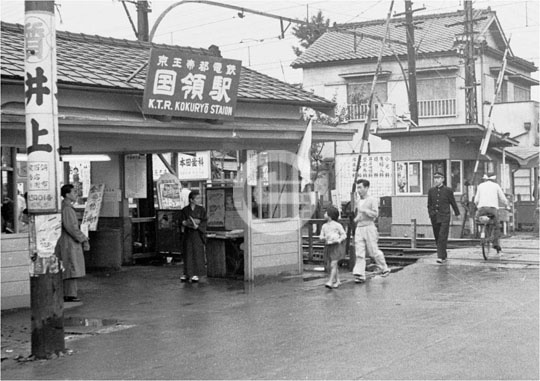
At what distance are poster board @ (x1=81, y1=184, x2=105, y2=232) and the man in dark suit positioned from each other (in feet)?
23.3

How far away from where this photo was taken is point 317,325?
397 inches

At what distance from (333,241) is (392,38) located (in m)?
Answer: 28.5

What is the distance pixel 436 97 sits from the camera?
3884cm

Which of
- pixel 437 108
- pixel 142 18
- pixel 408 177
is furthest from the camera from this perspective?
pixel 437 108

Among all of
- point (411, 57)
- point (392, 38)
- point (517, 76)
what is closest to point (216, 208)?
point (411, 57)

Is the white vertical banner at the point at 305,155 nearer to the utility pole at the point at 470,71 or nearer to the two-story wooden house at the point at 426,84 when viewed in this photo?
the utility pole at the point at 470,71

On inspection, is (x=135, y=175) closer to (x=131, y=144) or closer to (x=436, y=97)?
(x=131, y=144)

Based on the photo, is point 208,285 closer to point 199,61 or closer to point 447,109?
point 199,61

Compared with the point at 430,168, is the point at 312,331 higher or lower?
lower

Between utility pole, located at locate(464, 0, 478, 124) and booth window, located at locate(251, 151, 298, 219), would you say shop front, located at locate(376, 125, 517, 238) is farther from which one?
booth window, located at locate(251, 151, 298, 219)

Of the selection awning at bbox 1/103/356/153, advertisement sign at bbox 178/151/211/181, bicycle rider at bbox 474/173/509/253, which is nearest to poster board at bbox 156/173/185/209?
awning at bbox 1/103/356/153

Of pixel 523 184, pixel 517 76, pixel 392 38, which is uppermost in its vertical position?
pixel 392 38

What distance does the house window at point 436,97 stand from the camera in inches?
1511

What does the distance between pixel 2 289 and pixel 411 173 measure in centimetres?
1752
